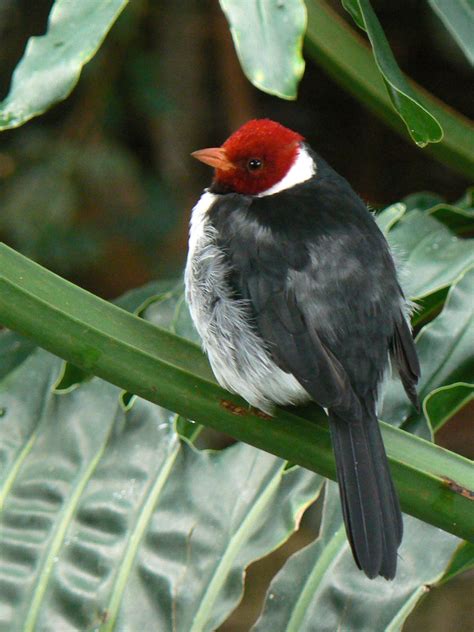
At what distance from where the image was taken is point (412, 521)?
180 centimetres

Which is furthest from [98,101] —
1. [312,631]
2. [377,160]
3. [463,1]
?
[312,631]

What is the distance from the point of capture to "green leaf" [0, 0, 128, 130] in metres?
1.28

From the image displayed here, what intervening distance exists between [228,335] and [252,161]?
389mm

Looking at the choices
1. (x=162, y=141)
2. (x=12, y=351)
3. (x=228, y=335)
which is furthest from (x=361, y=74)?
(x=162, y=141)

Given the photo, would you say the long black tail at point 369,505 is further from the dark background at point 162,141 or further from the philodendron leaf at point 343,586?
the dark background at point 162,141

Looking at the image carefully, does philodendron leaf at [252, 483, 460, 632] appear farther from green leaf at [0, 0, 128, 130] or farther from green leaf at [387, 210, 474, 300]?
green leaf at [0, 0, 128, 130]

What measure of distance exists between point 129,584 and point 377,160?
3.09 metres

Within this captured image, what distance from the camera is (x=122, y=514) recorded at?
1.89 m

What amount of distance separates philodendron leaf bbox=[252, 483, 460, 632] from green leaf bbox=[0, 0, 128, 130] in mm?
892

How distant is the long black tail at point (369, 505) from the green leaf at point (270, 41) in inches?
19.4

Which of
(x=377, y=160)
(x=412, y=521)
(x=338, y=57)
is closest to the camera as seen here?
(x=412, y=521)

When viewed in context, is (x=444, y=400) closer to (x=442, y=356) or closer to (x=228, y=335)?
(x=442, y=356)

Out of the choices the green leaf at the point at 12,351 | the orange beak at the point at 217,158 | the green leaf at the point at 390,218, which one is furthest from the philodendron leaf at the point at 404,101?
the green leaf at the point at 12,351

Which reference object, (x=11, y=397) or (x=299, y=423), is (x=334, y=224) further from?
(x=11, y=397)
